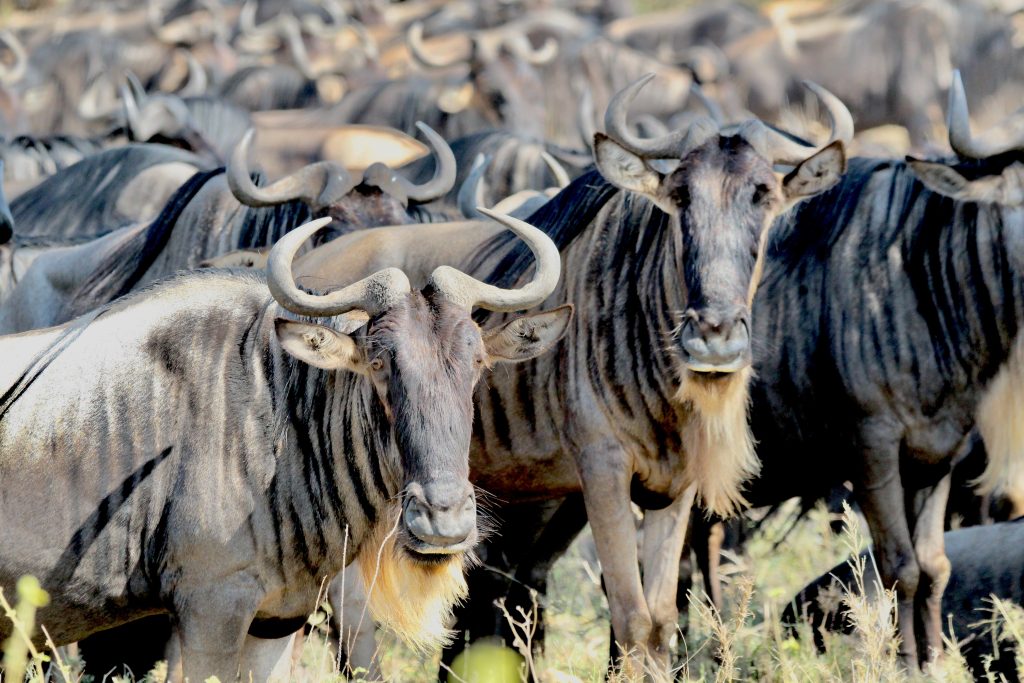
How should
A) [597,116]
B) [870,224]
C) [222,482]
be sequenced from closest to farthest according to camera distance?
[222,482] → [870,224] → [597,116]

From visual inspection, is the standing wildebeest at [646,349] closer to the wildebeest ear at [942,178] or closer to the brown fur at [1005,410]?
the wildebeest ear at [942,178]

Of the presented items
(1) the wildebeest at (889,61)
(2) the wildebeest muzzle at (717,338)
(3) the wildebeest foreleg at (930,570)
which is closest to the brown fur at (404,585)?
(2) the wildebeest muzzle at (717,338)

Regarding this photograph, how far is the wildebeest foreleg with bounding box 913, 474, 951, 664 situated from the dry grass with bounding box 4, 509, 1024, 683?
5.8 inches

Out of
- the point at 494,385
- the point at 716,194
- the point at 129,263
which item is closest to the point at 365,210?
the point at 129,263

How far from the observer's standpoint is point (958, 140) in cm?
557

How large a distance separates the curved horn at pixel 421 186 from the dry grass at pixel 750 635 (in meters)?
1.67

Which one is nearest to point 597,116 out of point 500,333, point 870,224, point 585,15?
point 585,15

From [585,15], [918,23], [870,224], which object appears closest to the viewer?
[870,224]

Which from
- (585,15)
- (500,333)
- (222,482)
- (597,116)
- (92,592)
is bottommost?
(585,15)

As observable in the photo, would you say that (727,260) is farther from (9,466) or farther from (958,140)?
(9,466)

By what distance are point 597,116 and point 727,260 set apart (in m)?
12.5

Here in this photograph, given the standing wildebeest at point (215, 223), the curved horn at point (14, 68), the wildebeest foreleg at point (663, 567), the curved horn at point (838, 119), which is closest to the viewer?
the wildebeest foreleg at point (663, 567)

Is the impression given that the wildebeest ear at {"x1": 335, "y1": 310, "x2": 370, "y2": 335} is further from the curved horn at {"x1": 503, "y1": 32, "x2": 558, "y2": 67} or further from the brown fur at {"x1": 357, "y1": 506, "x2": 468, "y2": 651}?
the curved horn at {"x1": 503, "y1": 32, "x2": 558, "y2": 67}

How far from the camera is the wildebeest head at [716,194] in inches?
188
